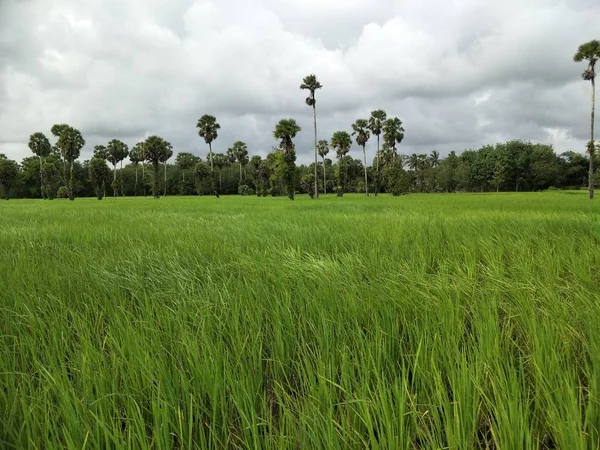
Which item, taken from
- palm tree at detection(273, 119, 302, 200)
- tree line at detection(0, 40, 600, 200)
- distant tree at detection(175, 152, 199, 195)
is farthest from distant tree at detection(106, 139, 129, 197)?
palm tree at detection(273, 119, 302, 200)

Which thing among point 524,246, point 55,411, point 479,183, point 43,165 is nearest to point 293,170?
point 524,246

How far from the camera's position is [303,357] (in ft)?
5.68

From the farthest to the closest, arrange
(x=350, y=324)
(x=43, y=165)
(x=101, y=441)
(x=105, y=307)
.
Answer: (x=43, y=165)
(x=105, y=307)
(x=350, y=324)
(x=101, y=441)

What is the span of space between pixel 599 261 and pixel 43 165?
8979 centimetres

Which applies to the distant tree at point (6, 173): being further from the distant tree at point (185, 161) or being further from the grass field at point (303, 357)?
the grass field at point (303, 357)

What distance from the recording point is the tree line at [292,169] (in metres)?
55.6

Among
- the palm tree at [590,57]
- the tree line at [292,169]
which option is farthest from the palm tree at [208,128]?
the palm tree at [590,57]

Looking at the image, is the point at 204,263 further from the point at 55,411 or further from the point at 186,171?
the point at 186,171

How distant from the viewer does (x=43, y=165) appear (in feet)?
225

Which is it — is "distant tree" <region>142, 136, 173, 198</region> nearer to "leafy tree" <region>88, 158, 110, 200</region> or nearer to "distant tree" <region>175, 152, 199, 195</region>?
"leafy tree" <region>88, 158, 110, 200</region>

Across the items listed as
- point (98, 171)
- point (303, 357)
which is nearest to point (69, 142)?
point (98, 171)

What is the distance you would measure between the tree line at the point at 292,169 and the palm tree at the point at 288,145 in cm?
15

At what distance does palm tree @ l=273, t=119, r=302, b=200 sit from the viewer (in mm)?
45688

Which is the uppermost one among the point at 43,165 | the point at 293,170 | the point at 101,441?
the point at 43,165
